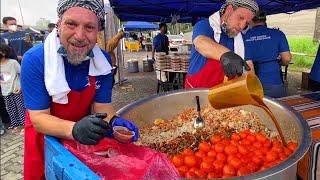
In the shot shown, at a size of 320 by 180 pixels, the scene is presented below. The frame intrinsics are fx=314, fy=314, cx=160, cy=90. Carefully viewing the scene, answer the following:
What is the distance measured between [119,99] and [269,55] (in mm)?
4803

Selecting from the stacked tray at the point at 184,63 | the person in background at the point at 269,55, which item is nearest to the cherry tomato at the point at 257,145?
the person in background at the point at 269,55

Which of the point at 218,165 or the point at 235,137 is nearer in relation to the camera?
the point at 218,165

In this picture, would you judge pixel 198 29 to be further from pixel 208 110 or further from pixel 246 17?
pixel 208 110

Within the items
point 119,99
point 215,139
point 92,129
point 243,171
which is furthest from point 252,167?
point 119,99

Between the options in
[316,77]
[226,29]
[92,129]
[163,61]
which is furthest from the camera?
[163,61]

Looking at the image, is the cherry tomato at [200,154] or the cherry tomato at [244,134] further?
the cherry tomato at [244,134]

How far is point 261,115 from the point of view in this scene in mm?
2080

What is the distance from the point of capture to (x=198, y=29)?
250 cm

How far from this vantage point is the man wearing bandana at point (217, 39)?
2186mm

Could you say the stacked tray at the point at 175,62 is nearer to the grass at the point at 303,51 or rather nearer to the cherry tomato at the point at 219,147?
the cherry tomato at the point at 219,147

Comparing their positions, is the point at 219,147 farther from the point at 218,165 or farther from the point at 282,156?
the point at 282,156

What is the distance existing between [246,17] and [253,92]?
81cm

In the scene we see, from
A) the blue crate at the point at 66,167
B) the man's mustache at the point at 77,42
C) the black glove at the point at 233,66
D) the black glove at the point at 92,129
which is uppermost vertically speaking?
the man's mustache at the point at 77,42

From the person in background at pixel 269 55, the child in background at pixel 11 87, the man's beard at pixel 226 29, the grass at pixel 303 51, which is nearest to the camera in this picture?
the man's beard at pixel 226 29
